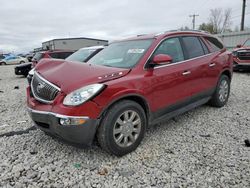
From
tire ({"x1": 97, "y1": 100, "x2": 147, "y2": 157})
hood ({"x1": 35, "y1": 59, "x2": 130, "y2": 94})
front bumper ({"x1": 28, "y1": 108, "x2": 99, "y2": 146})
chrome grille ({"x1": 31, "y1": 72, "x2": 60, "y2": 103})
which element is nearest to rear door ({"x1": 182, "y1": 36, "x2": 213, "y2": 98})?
tire ({"x1": 97, "y1": 100, "x2": 147, "y2": 157})

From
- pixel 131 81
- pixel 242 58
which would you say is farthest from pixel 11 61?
pixel 131 81

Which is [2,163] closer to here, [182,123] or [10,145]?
[10,145]

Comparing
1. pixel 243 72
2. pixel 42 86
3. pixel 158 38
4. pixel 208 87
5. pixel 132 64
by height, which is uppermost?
pixel 158 38

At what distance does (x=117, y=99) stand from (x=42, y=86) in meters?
1.06

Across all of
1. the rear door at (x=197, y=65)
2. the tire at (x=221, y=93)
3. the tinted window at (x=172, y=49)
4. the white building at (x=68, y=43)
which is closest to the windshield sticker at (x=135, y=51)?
the tinted window at (x=172, y=49)

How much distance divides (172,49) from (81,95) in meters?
1.96

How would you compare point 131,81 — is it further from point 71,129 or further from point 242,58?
point 242,58

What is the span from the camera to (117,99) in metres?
2.74

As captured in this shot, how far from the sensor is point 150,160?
287cm

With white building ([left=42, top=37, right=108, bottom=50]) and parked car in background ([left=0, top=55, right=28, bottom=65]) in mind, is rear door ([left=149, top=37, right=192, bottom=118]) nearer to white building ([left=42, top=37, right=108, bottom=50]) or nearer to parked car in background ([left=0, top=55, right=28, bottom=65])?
parked car in background ([left=0, top=55, right=28, bottom=65])

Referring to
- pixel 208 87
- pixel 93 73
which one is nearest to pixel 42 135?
pixel 93 73

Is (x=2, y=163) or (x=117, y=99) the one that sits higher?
(x=117, y=99)

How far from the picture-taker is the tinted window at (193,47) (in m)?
4.00

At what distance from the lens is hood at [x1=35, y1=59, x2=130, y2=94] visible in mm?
2659
